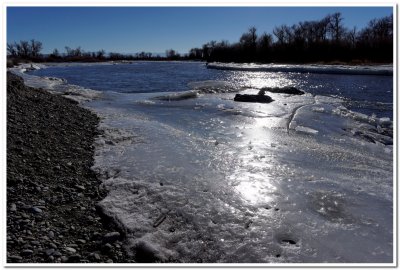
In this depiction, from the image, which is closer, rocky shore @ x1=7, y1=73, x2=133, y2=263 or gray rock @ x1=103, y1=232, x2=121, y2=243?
rocky shore @ x1=7, y1=73, x2=133, y2=263

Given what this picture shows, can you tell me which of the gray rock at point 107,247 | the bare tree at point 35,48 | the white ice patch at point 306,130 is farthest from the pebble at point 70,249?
the bare tree at point 35,48

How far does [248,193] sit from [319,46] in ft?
200

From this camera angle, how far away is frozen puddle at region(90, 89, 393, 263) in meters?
3.68

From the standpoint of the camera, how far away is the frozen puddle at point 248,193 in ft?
12.1

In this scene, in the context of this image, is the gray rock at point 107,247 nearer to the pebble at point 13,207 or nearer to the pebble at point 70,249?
the pebble at point 70,249

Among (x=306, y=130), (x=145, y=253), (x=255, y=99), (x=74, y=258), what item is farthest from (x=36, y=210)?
(x=255, y=99)

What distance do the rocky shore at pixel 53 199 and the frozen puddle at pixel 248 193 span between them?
27cm

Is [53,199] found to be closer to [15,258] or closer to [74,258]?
[15,258]

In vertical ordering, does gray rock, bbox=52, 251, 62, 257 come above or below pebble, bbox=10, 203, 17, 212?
below

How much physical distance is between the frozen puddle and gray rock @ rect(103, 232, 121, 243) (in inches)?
6.6

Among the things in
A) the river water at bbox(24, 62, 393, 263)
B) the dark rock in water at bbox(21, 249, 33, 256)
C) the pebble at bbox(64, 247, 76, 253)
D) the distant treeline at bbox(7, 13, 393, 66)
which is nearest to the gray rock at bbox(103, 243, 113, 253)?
the river water at bbox(24, 62, 393, 263)

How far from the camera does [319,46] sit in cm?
5912

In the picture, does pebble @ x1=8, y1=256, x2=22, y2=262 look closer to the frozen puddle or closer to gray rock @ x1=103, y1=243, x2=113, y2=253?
gray rock @ x1=103, y1=243, x2=113, y2=253

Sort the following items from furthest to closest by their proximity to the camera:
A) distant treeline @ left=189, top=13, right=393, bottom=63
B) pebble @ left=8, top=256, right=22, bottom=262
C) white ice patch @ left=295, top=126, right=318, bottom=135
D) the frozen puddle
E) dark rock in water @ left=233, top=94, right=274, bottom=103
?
1. distant treeline @ left=189, top=13, right=393, bottom=63
2. dark rock in water @ left=233, top=94, right=274, bottom=103
3. white ice patch @ left=295, top=126, right=318, bottom=135
4. the frozen puddle
5. pebble @ left=8, top=256, right=22, bottom=262
